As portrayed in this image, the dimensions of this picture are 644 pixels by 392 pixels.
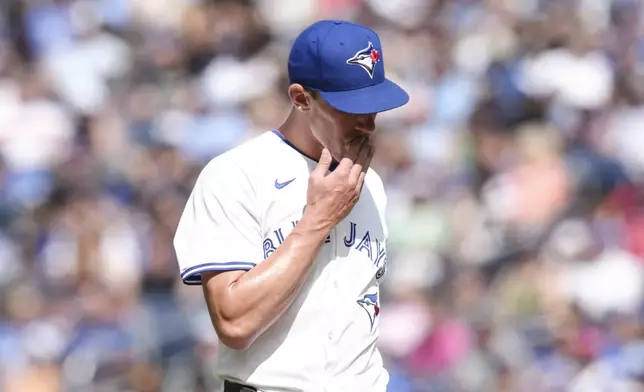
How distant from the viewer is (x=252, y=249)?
320 centimetres

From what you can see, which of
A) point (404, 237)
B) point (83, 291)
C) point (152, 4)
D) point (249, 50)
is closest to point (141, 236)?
point (83, 291)

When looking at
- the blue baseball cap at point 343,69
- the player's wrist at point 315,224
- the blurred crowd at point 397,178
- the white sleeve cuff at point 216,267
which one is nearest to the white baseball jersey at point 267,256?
the white sleeve cuff at point 216,267

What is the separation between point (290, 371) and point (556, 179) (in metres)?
6.21

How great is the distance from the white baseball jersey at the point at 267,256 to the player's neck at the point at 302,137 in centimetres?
3

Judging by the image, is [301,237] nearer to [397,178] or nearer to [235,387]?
[235,387]

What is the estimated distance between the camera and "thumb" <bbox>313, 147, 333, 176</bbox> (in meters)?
3.24

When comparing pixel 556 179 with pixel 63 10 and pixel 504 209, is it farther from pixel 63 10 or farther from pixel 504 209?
pixel 63 10

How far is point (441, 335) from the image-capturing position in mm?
7883

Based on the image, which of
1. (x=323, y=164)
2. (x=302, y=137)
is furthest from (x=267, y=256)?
(x=302, y=137)

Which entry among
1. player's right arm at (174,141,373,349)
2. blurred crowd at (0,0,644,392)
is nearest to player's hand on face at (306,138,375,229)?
player's right arm at (174,141,373,349)

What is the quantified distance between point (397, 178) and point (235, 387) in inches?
233

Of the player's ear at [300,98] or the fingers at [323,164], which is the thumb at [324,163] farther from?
the player's ear at [300,98]

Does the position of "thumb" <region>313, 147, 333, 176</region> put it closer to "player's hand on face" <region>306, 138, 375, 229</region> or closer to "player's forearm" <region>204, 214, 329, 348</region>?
"player's hand on face" <region>306, 138, 375, 229</region>

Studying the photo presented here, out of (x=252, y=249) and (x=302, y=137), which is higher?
(x=302, y=137)
